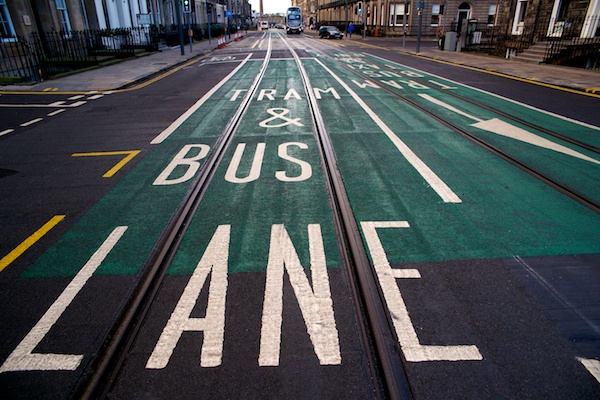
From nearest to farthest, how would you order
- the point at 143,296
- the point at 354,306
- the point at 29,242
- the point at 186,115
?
the point at 354,306, the point at 143,296, the point at 29,242, the point at 186,115

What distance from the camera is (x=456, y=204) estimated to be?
4.98 metres

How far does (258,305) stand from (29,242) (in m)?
2.92

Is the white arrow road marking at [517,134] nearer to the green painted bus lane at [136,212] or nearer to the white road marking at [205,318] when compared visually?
the green painted bus lane at [136,212]

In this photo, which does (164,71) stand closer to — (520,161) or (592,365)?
(520,161)

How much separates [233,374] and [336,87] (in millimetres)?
12479

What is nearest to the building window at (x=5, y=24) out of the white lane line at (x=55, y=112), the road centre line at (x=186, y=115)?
the road centre line at (x=186, y=115)

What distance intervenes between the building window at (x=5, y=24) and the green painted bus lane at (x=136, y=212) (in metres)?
17.7

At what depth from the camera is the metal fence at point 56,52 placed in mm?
17844

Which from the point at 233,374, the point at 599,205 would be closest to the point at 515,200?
the point at 599,205

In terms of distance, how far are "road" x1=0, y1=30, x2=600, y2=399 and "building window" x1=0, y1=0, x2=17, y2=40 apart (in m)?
15.7

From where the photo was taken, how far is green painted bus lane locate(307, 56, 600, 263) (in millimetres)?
4055

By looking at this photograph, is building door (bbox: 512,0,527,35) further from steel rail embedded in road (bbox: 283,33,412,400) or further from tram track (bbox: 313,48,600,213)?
steel rail embedded in road (bbox: 283,33,412,400)

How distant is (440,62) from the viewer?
2202cm

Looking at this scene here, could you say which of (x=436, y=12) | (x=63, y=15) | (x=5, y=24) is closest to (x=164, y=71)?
(x=5, y=24)
